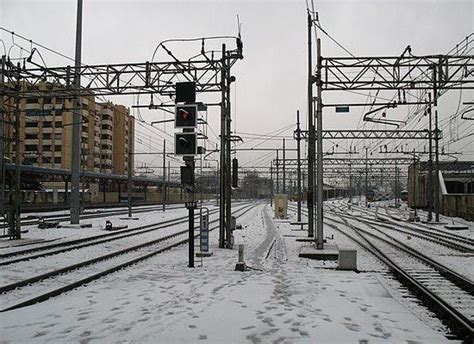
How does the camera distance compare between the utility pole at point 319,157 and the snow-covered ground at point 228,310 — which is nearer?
the snow-covered ground at point 228,310

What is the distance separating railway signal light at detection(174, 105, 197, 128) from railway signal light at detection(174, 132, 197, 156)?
331mm

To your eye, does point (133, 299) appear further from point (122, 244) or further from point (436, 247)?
point (436, 247)

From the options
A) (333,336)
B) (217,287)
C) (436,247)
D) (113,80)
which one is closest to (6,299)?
(217,287)

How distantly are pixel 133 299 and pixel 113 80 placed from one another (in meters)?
12.9

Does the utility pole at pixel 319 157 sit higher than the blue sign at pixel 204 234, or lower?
higher

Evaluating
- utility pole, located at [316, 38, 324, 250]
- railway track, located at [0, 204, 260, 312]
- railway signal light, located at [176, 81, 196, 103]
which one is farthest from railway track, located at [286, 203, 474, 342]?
railway track, located at [0, 204, 260, 312]

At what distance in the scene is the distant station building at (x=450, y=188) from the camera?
131 ft

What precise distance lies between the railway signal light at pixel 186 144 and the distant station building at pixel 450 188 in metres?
31.8

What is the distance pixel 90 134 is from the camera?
333 ft

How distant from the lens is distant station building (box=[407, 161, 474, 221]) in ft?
131

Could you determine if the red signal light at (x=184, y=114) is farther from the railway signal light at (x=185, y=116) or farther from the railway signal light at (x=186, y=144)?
the railway signal light at (x=186, y=144)

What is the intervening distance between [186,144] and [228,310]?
18.5ft

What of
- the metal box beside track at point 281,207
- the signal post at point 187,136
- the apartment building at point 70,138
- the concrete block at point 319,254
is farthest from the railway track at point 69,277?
the apartment building at point 70,138

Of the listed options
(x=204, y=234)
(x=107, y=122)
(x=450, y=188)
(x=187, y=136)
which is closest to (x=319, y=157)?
(x=204, y=234)
